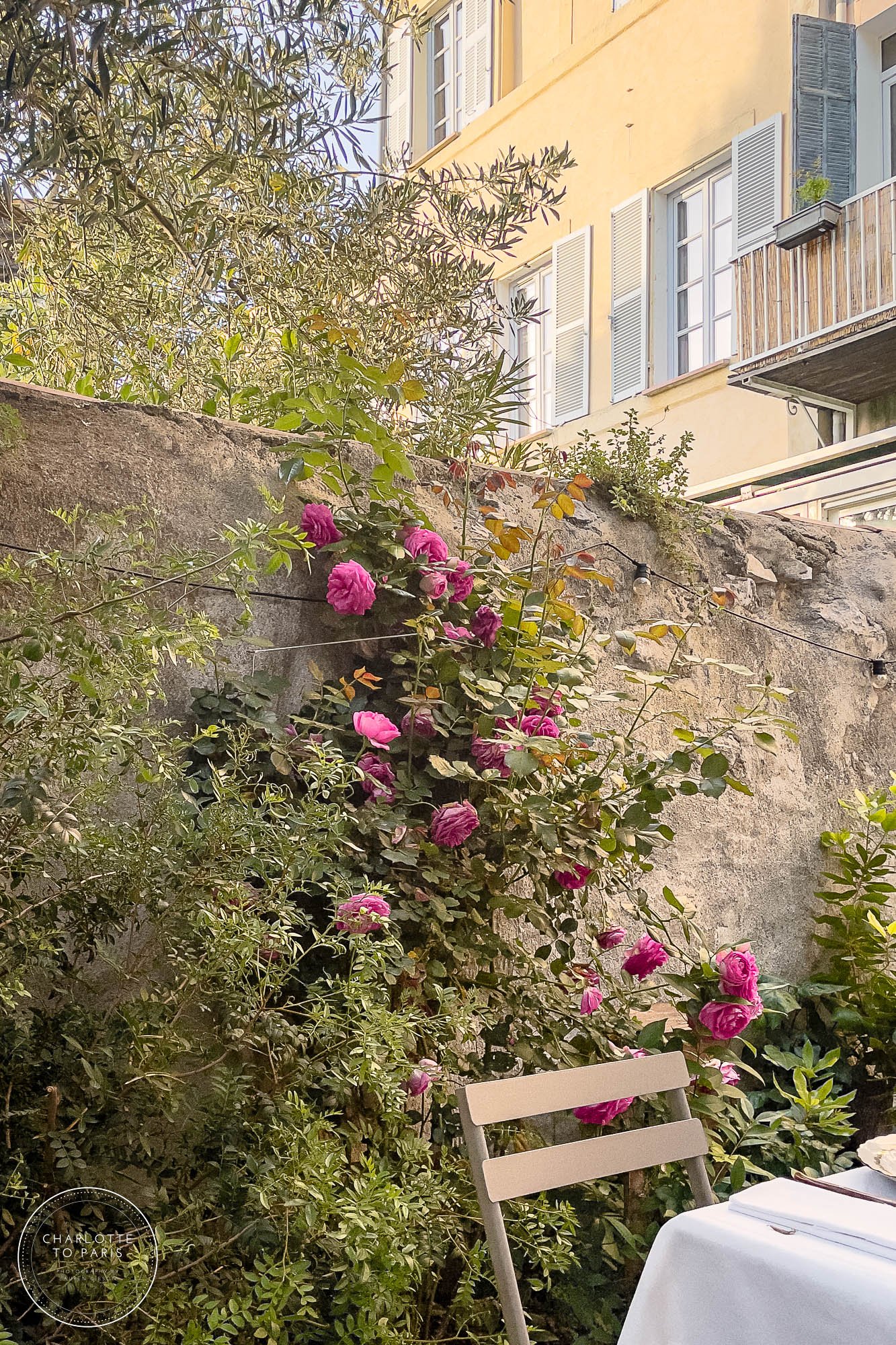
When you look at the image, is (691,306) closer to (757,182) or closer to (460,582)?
(757,182)

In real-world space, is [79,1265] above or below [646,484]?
below

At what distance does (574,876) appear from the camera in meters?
2.56

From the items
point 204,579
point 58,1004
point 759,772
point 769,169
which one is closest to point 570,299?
point 769,169

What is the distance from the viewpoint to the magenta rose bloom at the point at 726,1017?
258 cm

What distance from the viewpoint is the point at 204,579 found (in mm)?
2490

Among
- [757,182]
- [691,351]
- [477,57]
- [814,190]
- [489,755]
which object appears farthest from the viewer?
[477,57]

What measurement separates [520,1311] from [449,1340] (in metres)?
0.60

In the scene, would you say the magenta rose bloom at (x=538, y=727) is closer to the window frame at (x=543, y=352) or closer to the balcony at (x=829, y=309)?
the balcony at (x=829, y=309)

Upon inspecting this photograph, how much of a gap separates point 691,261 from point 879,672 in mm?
6535

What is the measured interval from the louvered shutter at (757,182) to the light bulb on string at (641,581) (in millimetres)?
6033

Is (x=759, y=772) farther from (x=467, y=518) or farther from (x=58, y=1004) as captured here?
(x=58, y=1004)

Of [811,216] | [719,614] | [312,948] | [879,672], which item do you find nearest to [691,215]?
[811,216]

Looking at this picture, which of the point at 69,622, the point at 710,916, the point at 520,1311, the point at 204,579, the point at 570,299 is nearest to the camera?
the point at 520,1311

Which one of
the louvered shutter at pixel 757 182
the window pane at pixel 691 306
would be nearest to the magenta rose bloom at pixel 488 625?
the louvered shutter at pixel 757 182
